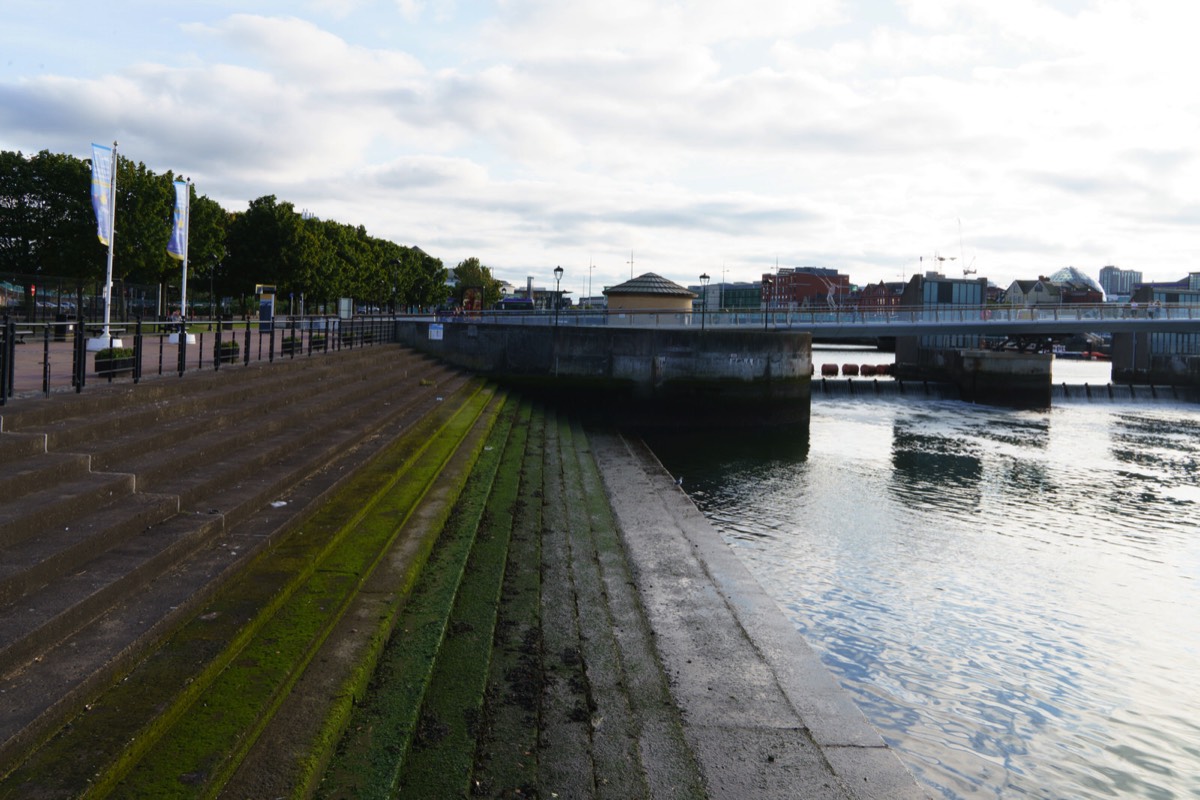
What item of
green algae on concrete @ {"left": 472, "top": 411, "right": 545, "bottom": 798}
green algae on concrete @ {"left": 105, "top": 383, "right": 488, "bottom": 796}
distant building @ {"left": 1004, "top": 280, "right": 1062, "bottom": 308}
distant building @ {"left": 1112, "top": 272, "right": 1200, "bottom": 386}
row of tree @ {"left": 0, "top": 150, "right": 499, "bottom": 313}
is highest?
distant building @ {"left": 1004, "top": 280, "right": 1062, "bottom": 308}

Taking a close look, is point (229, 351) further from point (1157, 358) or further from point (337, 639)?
point (1157, 358)

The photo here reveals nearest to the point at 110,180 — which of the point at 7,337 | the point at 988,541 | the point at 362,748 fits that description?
the point at 7,337

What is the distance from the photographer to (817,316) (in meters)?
54.1

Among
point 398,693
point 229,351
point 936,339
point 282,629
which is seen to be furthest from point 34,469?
point 936,339

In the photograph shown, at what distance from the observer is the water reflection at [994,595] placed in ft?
31.0

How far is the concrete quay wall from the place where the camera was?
37719mm

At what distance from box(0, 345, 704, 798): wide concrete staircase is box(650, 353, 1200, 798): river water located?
3.48 meters

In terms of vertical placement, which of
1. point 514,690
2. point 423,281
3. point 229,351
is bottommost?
point 514,690

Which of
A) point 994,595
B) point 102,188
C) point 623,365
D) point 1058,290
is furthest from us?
point 1058,290

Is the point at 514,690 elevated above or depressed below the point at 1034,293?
below

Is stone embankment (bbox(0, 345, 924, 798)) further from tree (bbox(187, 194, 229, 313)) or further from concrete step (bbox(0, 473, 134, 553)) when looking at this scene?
tree (bbox(187, 194, 229, 313))

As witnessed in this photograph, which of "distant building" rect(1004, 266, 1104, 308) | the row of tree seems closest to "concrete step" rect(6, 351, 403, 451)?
the row of tree

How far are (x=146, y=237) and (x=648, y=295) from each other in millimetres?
31350

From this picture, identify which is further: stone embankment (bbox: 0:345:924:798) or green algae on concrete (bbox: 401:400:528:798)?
green algae on concrete (bbox: 401:400:528:798)
